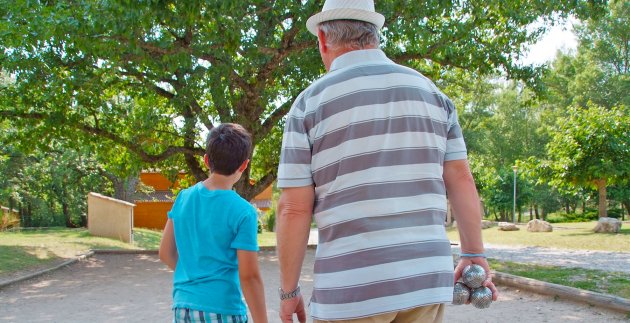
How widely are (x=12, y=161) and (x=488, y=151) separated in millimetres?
35546

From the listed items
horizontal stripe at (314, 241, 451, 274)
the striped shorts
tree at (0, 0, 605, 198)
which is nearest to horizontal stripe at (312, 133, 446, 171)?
horizontal stripe at (314, 241, 451, 274)

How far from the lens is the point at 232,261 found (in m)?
2.82

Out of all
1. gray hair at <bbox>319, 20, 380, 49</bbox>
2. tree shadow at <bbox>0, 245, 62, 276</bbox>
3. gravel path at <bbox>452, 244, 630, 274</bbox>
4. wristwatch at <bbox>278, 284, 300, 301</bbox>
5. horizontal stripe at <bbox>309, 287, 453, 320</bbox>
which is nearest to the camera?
horizontal stripe at <bbox>309, 287, 453, 320</bbox>

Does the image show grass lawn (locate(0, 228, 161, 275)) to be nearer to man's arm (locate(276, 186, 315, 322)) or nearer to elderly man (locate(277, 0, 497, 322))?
man's arm (locate(276, 186, 315, 322))

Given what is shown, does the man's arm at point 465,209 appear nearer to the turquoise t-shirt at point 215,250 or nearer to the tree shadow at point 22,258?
the turquoise t-shirt at point 215,250

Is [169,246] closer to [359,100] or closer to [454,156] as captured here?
[359,100]

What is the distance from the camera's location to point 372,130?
90.0 inches

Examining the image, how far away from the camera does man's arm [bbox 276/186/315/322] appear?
→ 2330 millimetres

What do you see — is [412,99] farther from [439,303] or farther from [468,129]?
[468,129]

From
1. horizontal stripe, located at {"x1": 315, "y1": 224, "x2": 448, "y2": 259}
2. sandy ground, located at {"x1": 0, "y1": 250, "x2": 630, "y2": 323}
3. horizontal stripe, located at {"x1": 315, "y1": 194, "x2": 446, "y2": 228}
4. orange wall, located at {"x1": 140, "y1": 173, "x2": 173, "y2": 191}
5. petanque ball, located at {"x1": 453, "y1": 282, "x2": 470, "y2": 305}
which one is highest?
orange wall, located at {"x1": 140, "y1": 173, "x2": 173, "y2": 191}

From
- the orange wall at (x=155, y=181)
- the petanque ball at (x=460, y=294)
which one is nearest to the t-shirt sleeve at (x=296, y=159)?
the petanque ball at (x=460, y=294)

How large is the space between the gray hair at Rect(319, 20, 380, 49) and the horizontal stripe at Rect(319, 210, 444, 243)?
0.72m

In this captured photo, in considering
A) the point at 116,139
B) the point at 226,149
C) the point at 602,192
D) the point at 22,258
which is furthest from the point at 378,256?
the point at 602,192

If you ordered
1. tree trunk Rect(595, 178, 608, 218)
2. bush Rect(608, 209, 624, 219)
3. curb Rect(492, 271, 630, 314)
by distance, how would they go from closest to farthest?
curb Rect(492, 271, 630, 314), tree trunk Rect(595, 178, 608, 218), bush Rect(608, 209, 624, 219)
